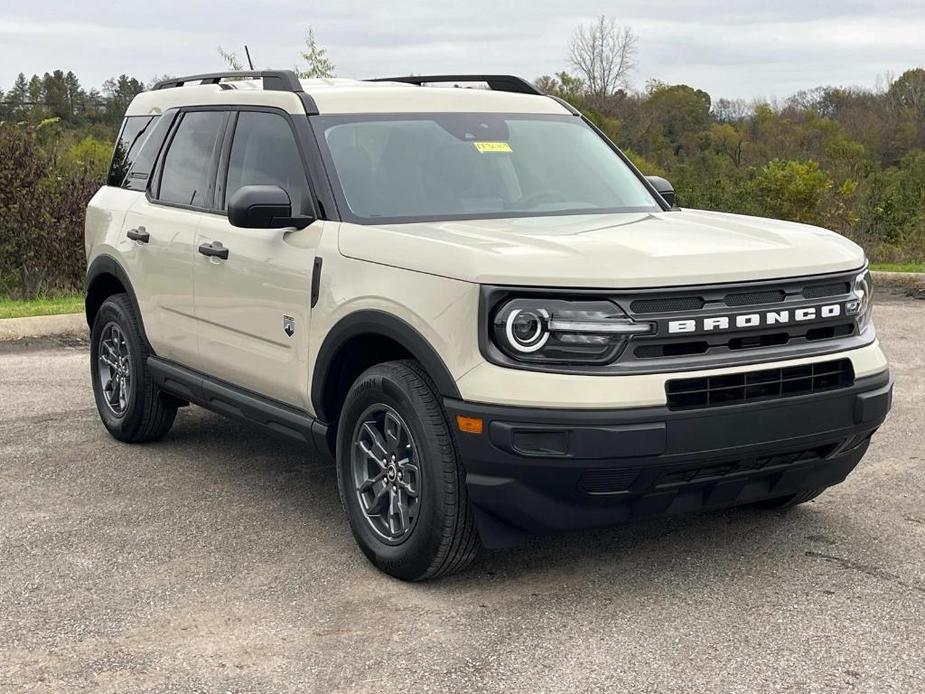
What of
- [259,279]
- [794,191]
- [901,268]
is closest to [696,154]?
[794,191]

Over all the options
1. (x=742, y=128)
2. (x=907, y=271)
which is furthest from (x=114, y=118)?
(x=907, y=271)

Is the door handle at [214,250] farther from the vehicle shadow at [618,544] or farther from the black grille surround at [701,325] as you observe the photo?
the black grille surround at [701,325]

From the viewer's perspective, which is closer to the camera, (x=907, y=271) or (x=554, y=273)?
(x=554, y=273)

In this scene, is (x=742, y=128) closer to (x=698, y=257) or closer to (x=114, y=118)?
(x=114, y=118)

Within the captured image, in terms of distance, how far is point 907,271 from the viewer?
1422cm

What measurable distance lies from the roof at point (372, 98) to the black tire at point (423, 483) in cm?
146

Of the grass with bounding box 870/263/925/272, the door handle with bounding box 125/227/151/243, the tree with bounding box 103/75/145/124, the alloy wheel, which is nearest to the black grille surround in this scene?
the door handle with bounding box 125/227/151/243

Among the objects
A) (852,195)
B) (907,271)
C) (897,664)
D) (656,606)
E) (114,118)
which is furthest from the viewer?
(114,118)

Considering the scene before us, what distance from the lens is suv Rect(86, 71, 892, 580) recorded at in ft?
12.8

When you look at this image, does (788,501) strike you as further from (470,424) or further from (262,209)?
(262,209)

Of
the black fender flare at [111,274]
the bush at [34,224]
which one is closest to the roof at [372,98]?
the black fender flare at [111,274]

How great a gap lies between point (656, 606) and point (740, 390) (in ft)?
2.75

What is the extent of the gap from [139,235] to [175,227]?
42cm

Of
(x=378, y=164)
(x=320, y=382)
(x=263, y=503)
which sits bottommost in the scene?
(x=263, y=503)
